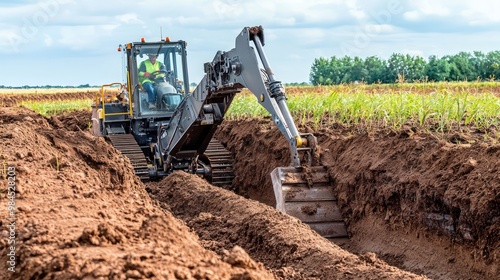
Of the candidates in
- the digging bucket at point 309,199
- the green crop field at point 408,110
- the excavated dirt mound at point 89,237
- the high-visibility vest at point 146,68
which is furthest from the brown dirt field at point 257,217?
the high-visibility vest at point 146,68

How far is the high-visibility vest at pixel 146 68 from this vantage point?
12789 mm

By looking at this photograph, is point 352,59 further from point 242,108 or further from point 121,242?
point 121,242

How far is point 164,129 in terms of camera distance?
39.5 feet

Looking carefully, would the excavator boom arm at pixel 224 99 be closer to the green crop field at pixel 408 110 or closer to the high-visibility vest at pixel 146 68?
the high-visibility vest at pixel 146 68

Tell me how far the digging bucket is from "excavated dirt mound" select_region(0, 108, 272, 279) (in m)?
2.09

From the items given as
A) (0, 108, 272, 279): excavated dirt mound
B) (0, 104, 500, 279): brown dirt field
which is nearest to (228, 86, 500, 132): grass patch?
(0, 104, 500, 279): brown dirt field

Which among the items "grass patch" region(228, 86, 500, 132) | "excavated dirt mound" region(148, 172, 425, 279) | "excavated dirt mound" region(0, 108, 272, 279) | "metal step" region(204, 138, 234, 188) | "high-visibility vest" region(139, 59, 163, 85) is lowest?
"excavated dirt mound" region(148, 172, 425, 279)

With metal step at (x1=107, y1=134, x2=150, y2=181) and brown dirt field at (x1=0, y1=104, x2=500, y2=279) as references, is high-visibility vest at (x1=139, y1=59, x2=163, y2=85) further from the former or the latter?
brown dirt field at (x1=0, y1=104, x2=500, y2=279)

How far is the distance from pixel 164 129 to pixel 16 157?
4.23 meters

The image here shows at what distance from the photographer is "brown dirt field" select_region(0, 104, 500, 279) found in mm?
4324

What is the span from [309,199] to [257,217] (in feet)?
4.35

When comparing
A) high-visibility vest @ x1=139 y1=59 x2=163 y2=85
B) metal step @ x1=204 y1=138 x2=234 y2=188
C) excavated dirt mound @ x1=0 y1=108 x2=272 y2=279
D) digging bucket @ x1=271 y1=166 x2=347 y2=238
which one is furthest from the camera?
high-visibility vest @ x1=139 y1=59 x2=163 y2=85

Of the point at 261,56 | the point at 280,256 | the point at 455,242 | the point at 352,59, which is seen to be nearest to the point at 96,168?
the point at 261,56

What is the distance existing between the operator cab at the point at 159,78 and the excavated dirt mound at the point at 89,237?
4656mm
